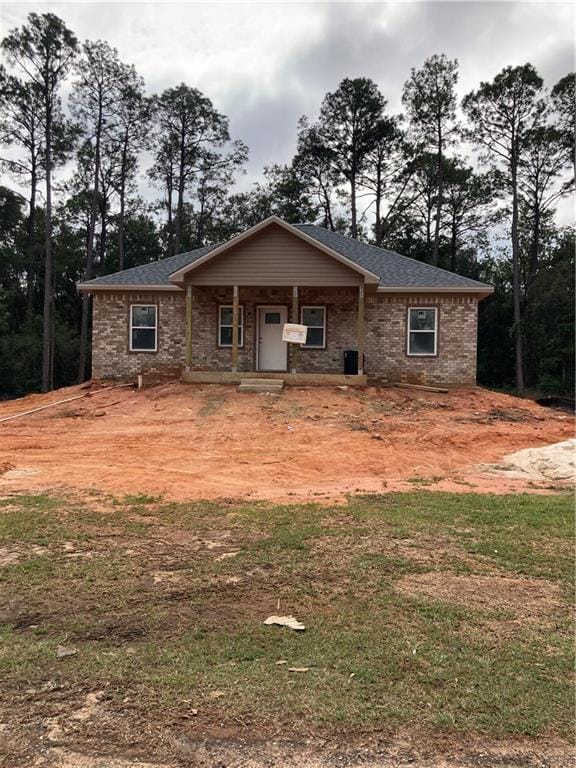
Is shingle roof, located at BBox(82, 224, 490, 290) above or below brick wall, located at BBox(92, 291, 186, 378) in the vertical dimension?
above

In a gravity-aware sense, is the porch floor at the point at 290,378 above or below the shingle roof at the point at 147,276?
below

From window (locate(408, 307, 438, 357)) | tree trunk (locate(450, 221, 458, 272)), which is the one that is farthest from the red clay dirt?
tree trunk (locate(450, 221, 458, 272))

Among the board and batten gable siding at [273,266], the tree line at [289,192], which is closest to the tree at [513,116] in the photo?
the tree line at [289,192]

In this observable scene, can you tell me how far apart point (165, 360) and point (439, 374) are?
906 centimetres

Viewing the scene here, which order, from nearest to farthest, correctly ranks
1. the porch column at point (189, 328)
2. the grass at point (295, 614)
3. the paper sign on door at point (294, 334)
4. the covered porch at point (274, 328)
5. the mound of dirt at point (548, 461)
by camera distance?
the grass at point (295, 614)
the mound of dirt at point (548, 461)
the paper sign on door at point (294, 334)
the porch column at point (189, 328)
the covered porch at point (274, 328)

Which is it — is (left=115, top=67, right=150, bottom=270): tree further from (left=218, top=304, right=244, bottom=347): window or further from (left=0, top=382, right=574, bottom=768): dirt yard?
(left=0, top=382, right=574, bottom=768): dirt yard

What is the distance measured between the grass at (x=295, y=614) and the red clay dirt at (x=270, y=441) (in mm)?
1622

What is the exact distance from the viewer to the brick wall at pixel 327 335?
17.3 metres

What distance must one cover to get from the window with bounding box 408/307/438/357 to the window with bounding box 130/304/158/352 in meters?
8.47

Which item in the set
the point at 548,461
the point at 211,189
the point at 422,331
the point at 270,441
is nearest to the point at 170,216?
the point at 211,189

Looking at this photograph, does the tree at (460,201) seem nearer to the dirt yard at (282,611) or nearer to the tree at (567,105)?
the tree at (567,105)

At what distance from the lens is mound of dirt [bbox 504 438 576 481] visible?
805cm

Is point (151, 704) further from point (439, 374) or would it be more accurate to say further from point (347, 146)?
point (347, 146)

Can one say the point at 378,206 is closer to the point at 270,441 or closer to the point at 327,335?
the point at 327,335
